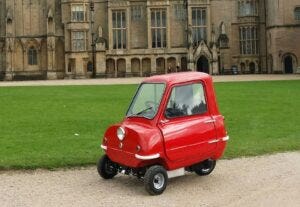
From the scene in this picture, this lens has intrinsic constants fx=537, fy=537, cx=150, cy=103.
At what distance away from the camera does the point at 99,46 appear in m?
62.6

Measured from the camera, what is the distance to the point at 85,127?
16.5m

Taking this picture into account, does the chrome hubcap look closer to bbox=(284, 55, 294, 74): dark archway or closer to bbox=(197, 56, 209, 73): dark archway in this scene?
bbox=(284, 55, 294, 74): dark archway

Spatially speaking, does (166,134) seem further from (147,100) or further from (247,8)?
(247,8)

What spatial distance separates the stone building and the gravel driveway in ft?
172

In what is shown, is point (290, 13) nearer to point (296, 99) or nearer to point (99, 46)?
point (99, 46)

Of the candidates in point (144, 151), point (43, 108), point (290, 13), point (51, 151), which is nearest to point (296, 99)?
point (43, 108)

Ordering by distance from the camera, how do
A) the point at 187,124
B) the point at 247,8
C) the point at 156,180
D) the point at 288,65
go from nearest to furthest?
1. the point at 156,180
2. the point at 187,124
3. the point at 288,65
4. the point at 247,8

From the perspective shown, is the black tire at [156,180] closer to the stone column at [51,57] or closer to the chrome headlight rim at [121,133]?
the chrome headlight rim at [121,133]

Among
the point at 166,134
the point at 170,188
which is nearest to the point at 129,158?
the point at 166,134

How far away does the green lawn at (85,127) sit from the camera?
466 inches

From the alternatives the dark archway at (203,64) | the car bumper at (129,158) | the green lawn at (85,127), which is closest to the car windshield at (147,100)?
the car bumper at (129,158)

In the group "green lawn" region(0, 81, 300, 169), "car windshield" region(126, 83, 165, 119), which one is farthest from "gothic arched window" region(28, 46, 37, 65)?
"car windshield" region(126, 83, 165, 119)

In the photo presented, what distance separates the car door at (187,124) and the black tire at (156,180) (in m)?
0.31

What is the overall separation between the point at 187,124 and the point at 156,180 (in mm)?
1154
